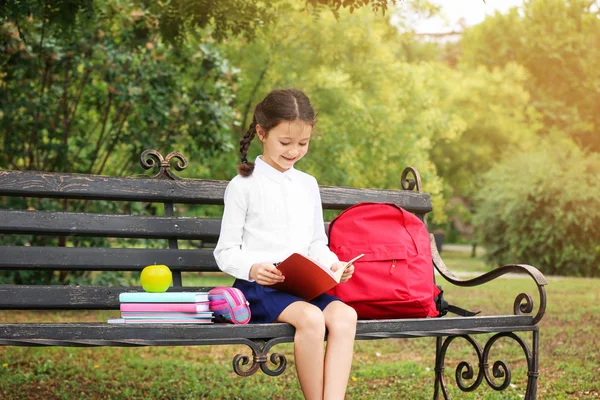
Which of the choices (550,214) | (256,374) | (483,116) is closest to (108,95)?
(256,374)

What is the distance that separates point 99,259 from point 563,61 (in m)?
25.9

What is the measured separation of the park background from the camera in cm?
548

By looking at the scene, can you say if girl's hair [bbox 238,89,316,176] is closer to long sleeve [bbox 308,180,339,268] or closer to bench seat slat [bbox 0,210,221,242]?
long sleeve [bbox 308,180,339,268]

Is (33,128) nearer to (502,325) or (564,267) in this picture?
(502,325)

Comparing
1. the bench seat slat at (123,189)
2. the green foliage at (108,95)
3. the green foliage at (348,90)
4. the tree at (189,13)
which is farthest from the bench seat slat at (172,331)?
the green foliage at (348,90)

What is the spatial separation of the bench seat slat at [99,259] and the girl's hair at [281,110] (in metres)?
0.61

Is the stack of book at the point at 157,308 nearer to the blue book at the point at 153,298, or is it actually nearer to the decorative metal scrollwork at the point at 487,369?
the blue book at the point at 153,298

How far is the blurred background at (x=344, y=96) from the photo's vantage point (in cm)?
817

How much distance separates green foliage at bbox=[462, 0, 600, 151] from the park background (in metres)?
0.07

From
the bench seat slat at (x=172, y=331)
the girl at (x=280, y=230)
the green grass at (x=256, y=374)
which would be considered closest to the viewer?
the bench seat slat at (x=172, y=331)

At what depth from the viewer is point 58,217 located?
3.65 m

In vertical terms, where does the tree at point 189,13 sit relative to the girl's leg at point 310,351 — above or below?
above

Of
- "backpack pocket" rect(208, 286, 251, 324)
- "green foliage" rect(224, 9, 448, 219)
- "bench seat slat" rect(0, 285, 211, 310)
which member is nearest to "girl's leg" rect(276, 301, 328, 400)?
"backpack pocket" rect(208, 286, 251, 324)

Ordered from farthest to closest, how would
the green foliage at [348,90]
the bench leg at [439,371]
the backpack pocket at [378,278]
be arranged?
the green foliage at [348,90], the bench leg at [439,371], the backpack pocket at [378,278]
